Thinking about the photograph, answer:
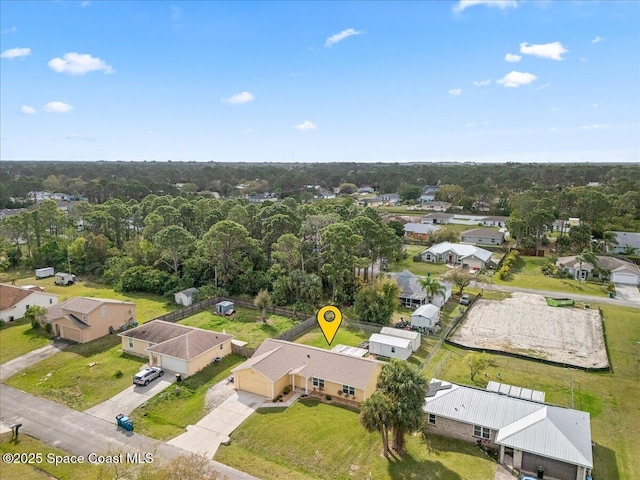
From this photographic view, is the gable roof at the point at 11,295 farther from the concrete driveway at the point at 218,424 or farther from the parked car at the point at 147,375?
the concrete driveway at the point at 218,424

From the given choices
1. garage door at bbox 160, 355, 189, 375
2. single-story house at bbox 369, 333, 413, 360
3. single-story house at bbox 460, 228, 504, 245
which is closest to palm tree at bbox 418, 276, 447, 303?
single-story house at bbox 369, 333, 413, 360

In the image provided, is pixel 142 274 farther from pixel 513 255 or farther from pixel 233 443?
pixel 513 255

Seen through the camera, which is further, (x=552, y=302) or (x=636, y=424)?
(x=552, y=302)

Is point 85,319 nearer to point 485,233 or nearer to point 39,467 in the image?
point 39,467

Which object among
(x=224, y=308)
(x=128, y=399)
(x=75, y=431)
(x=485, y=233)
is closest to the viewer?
(x=75, y=431)

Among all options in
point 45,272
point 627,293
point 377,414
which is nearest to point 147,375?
point 377,414

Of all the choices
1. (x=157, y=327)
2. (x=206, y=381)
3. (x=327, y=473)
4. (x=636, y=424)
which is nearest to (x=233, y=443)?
(x=327, y=473)

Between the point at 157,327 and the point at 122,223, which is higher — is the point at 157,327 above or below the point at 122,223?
below
